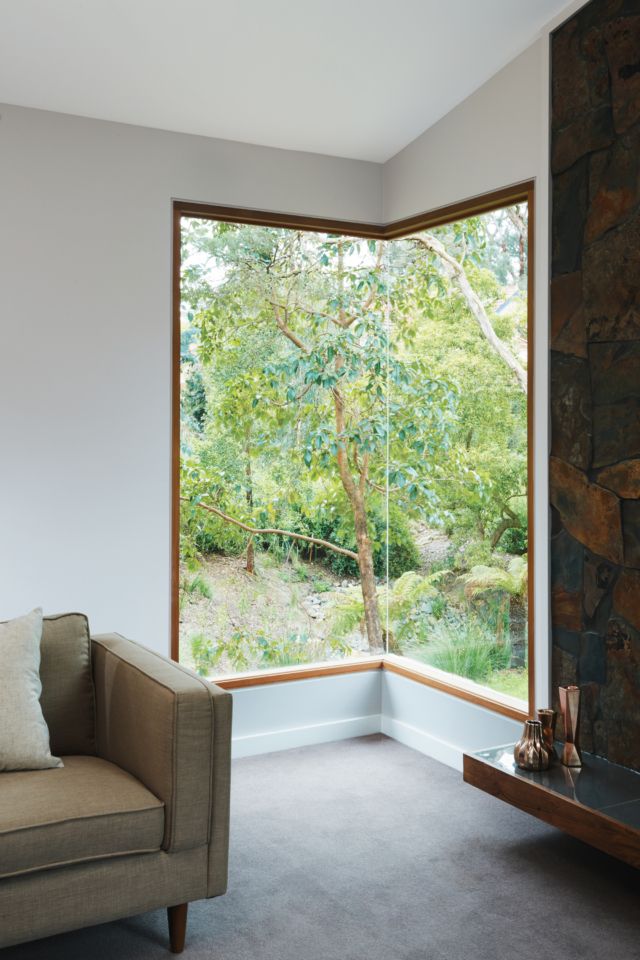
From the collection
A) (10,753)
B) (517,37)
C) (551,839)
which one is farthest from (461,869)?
(517,37)

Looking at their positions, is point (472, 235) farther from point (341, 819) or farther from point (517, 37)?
point (341, 819)

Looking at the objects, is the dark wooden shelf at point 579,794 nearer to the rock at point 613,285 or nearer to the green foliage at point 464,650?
the green foliage at point 464,650

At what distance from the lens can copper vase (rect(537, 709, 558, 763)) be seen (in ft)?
9.45

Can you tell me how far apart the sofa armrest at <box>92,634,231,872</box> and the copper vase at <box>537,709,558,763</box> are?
1142 mm

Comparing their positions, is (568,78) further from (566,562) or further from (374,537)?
(374,537)

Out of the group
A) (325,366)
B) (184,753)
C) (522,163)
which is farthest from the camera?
(325,366)

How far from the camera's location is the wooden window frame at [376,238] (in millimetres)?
3307

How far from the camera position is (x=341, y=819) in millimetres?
3156

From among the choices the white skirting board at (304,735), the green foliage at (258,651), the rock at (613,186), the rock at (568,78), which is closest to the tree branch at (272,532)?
the green foliage at (258,651)

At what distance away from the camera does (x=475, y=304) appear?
3971mm

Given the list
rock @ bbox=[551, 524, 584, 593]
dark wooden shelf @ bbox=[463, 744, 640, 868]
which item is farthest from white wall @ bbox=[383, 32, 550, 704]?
dark wooden shelf @ bbox=[463, 744, 640, 868]

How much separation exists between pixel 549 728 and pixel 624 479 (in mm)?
856

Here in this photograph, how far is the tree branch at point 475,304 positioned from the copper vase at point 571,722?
1.38m

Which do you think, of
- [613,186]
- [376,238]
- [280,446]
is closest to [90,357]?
[280,446]
